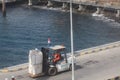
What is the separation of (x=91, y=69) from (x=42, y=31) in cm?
4056

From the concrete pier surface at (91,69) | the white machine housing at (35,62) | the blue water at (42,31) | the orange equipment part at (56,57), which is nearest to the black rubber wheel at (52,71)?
the concrete pier surface at (91,69)

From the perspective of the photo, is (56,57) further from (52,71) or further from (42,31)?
(42,31)

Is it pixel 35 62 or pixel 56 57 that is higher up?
pixel 35 62

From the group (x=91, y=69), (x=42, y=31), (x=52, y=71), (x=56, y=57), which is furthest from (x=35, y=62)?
(x=42, y=31)

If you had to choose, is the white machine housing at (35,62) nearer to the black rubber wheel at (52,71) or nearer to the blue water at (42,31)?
the black rubber wheel at (52,71)

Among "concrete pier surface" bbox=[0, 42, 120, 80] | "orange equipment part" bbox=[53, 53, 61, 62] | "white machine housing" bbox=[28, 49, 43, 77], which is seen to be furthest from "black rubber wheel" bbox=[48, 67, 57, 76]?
"orange equipment part" bbox=[53, 53, 61, 62]

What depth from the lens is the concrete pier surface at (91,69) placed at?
107 feet

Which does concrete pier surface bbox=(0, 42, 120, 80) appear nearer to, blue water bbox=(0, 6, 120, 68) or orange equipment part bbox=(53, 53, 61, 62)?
orange equipment part bbox=(53, 53, 61, 62)

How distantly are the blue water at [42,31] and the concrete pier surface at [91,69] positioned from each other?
49.9 feet

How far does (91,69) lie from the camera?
3475 cm

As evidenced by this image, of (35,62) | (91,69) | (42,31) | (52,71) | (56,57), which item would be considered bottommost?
(42,31)

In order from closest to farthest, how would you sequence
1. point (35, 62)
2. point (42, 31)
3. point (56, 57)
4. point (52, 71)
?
point (35, 62) < point (52, 71) < point (56, 57) < point (42, 31)

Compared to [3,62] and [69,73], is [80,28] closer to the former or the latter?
[3,62]

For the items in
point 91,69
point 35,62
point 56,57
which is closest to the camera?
point 35,62
